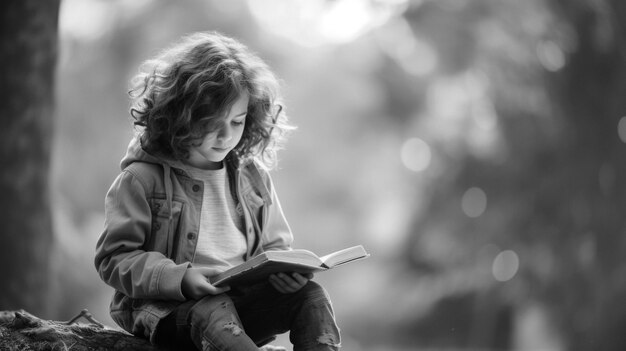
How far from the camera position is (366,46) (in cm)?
1745

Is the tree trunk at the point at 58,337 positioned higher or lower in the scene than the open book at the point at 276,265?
lower

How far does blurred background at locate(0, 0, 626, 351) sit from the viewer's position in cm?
913

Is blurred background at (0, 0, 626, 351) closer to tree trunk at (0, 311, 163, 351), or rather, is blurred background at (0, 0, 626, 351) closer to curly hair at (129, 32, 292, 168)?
curly hair at (129, 32, 292, 168)

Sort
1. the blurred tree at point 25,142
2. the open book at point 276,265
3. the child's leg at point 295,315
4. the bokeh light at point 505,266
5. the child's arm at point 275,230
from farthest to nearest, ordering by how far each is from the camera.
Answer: the bokeh light at point 505,266 < the blurred tree at point 25,142 < the child's arm at point 275,230 < the child's leg at point 295,315 < the open book at point 276,265

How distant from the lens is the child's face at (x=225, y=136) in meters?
2.73

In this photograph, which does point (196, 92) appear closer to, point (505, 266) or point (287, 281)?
point (287, 281)

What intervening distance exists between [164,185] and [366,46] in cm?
1502

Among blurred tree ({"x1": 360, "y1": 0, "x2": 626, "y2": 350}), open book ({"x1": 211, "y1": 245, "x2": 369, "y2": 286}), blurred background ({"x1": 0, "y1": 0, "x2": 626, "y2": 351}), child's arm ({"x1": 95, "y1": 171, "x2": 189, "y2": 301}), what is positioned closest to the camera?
open book ({"x1": 211, "y1": 245, "x2": 369, "y2": 286})

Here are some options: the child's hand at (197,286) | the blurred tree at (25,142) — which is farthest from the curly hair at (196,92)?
the blurred tree at (25,142)

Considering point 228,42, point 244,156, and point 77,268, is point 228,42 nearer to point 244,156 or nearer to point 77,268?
point 244,156

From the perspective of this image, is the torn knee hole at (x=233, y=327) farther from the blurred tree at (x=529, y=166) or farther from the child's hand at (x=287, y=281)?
the blurred tree at (x=529, y=166)

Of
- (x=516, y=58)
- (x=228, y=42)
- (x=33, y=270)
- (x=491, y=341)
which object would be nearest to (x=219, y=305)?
(x=228, y=42)

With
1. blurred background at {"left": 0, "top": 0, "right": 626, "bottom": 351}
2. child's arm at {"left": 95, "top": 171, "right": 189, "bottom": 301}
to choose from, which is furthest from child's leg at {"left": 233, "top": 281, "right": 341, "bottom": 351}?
blurred background at {"left": 0, "top": 0, "right": 626, "bottom": 351}

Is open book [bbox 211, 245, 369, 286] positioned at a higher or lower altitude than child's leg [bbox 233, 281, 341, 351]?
higher
